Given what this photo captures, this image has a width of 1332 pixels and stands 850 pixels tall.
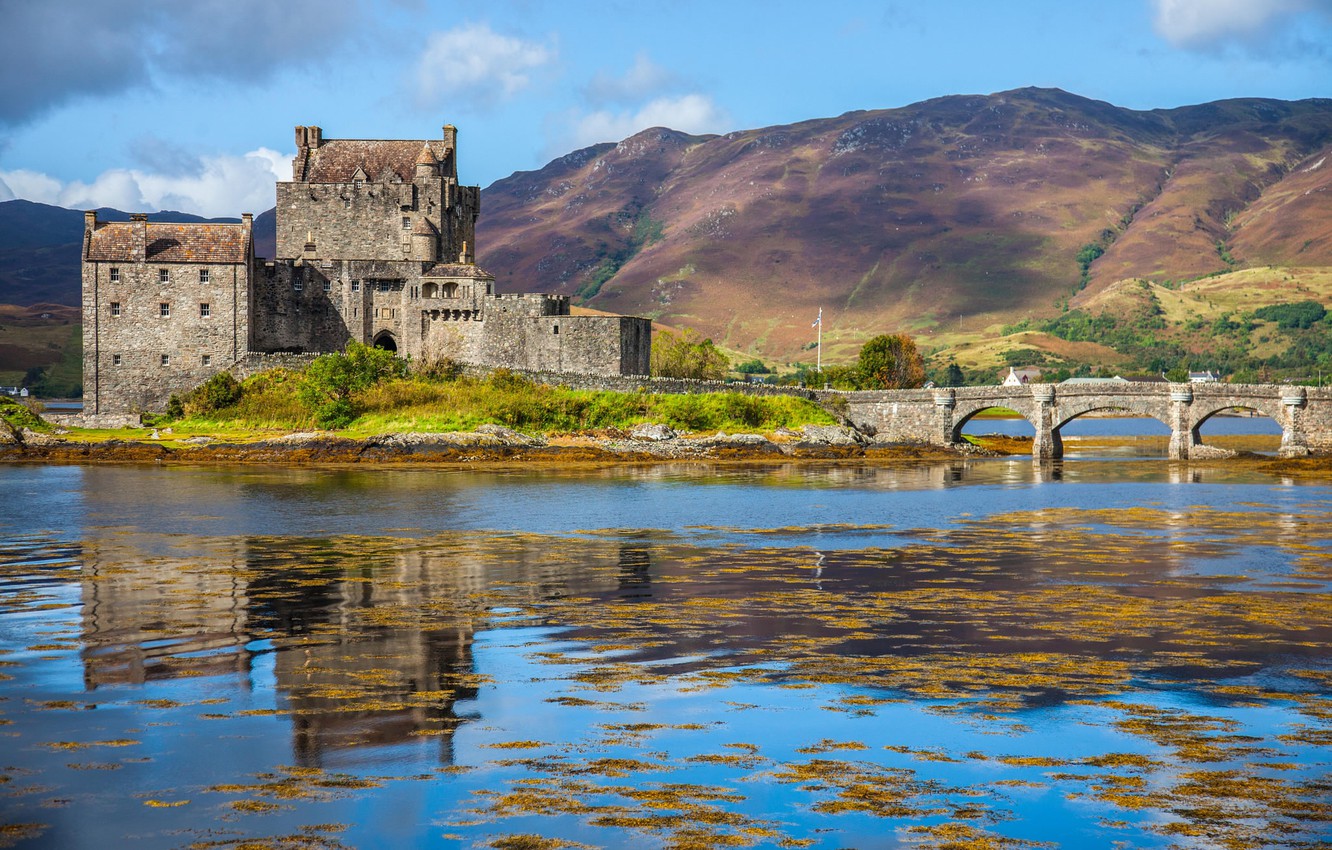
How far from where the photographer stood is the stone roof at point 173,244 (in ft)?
267

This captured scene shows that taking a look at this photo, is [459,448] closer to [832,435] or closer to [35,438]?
[832,435]

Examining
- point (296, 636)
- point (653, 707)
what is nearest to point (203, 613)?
point (296, 636)

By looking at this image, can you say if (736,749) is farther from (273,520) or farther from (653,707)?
(273,520)

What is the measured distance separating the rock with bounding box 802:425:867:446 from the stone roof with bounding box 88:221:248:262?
119 feet

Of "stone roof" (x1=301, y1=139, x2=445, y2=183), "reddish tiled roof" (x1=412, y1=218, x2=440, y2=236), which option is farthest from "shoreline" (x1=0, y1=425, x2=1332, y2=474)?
"stone roof" (x1=301, y1=139, x2=445, y2=183)

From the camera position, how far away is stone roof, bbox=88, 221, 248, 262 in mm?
81500

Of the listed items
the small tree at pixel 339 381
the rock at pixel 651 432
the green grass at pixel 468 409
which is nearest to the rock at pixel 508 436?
the green grass at pixel 468 409

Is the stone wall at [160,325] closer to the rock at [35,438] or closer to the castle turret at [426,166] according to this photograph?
the rock at [35,438]

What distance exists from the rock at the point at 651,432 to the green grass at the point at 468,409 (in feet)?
2.96

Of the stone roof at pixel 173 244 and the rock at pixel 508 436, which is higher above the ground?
the stone roof at pixel 173 244

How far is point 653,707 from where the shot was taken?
1784 cm

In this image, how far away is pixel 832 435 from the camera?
82.7 m

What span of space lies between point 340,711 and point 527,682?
2.93 m

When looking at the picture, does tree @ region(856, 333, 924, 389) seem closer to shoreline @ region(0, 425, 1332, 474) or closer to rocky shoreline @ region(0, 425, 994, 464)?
shoreline @ region(0, 425, 1332, 474)
